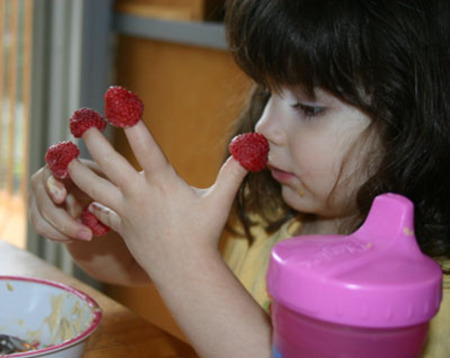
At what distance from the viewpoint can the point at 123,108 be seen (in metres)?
0.67

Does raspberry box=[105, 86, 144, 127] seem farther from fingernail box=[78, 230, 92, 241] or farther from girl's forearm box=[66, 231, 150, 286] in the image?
girl's forearm box=[66, 231, 150, 286]

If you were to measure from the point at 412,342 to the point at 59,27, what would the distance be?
1665mm

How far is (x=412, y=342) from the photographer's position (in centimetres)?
54

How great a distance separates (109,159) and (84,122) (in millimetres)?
44

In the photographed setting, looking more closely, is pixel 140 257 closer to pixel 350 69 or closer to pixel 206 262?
pixel 206 262

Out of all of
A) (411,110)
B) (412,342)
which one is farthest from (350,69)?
(412,342)

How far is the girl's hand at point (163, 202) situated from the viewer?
2.25 feet

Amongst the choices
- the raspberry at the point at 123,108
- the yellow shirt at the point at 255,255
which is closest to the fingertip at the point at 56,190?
the raspberry at the point at 123,108

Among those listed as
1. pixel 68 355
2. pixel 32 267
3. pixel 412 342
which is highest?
pixel 412 342

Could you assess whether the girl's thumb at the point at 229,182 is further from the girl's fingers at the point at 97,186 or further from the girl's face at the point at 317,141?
the girl's face at the point at 317,141

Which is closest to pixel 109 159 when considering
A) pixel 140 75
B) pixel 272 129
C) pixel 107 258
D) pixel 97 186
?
pixel 97 186

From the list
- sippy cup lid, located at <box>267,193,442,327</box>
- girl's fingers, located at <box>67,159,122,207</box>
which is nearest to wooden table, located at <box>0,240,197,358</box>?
girl's fingers, located at <box>67,159,122,207</box>

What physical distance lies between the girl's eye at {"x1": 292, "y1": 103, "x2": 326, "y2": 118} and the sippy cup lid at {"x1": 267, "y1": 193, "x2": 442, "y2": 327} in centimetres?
33

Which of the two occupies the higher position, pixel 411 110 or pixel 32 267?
pixel 411 110
